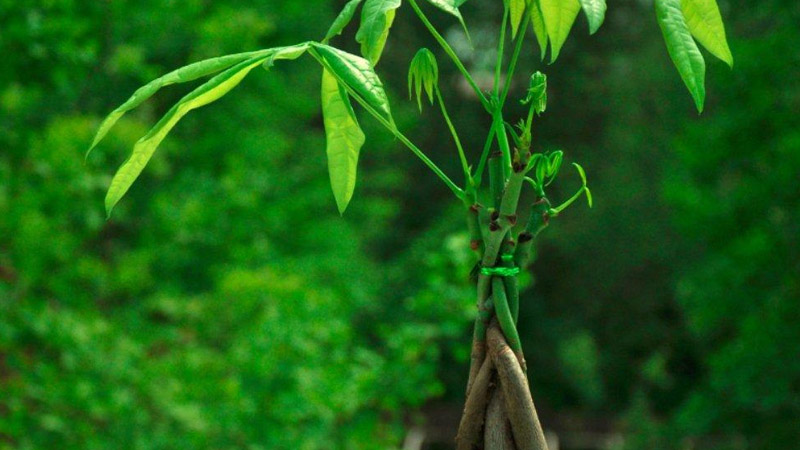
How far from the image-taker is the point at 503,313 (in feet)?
3.12

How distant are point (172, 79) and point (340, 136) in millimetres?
160

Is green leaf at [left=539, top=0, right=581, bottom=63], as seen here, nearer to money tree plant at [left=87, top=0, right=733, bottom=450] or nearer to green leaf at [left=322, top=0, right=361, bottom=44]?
money tree plant at [left=87, top=0, right=733, bottom=450]

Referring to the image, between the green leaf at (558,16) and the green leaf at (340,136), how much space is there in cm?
19

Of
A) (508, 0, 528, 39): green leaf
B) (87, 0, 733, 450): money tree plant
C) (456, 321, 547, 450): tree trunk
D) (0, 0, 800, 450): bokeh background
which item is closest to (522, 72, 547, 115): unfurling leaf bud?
(87, 0, 733, 450): money tree plant

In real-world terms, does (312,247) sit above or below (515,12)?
below

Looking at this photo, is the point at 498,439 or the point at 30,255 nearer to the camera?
the point at 498,439

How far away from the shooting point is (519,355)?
958 millimetres

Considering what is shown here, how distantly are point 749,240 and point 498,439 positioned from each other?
6454mm

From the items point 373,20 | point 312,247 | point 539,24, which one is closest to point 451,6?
point 373,20

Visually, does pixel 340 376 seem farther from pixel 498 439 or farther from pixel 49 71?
pixel 498 439

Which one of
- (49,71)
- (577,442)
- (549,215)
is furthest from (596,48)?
(549,215)

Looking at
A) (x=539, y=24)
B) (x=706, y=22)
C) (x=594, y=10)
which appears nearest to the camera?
(x=594, y=10)

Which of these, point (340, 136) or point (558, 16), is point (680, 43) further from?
point (340, 136)

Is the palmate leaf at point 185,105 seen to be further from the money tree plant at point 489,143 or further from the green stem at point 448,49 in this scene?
the green stem at point 448,49
